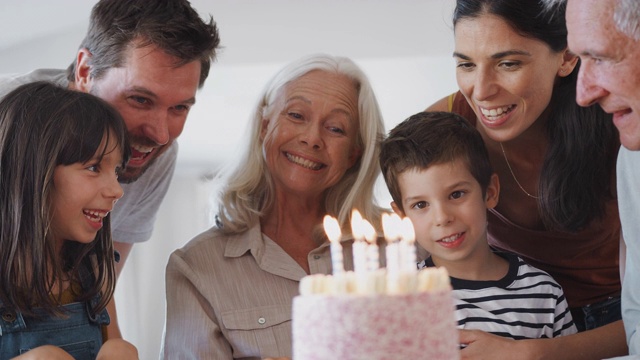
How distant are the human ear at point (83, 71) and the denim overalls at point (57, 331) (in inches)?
22.9

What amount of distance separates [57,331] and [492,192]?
3.62 ft

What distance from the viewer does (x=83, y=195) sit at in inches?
75.6

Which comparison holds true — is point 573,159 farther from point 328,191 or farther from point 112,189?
point 112,189

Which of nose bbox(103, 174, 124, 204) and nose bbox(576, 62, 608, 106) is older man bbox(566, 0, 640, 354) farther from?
nose bbox(103, 174, 124, 204)

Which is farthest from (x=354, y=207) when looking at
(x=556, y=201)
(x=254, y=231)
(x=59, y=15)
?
(x=59, y=15)

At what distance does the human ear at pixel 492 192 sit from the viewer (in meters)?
2.24

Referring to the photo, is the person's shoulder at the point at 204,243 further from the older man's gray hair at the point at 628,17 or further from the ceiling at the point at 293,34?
the ceiling at the point at 293,34

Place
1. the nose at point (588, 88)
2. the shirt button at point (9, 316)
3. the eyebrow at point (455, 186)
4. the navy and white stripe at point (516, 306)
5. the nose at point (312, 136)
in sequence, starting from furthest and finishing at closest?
the nose at point (312, 136)
the eyebrow at point (455, 186)
the navy and white stripe at point (516, 306)
the shirt button at point (9, 316)
the nose at point (588, 88)

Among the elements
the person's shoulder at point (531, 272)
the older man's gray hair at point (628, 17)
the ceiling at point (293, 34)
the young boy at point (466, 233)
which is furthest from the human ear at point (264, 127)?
the ceiling at point (293, 34)

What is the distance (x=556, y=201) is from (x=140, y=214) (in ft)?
4.31

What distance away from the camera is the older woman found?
85.2 inches

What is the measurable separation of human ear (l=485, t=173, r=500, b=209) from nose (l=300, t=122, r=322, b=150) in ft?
1.52

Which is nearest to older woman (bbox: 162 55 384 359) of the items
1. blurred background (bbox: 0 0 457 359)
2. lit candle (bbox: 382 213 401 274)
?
lit candle (bbox: 382 213 401 274)

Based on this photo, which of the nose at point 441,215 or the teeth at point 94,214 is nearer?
the teeth at point 94,214
